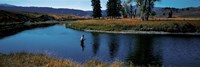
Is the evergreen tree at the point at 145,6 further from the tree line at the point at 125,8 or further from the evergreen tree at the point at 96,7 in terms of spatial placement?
the evergreen tree at the point at 96,7

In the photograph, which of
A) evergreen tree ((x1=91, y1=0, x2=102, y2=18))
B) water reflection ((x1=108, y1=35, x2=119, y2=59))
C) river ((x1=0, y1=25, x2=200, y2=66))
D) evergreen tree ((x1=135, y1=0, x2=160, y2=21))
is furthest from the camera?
evergreen tree ((x1=91, y1=0, x2=102, y2=18))

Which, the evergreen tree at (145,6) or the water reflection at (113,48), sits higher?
the evergreen tree at (145,6)

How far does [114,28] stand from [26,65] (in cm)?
7389

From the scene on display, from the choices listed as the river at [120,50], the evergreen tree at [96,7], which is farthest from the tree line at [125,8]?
the river at [120,50]

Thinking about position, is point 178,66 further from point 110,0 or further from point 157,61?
point 110,0

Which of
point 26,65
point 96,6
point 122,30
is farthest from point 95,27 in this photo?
point 26,65

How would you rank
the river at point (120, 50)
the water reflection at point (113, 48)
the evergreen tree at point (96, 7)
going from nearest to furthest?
1. the river at point (120, 50)
2. the water reflection at point (113, 48)
3. the evergreen tree at point (96, 7)

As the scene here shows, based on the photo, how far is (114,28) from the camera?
95.9m

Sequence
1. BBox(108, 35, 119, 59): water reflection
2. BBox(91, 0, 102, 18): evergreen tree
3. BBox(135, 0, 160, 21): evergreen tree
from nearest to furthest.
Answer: BBox(108, 35, 119, 59): water reflection, BBox(135, 0, 160, 21): evergreen tree, BBox(91, 0, 102, 18): evergreen tree

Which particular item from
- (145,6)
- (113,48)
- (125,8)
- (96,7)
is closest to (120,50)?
(113,48)

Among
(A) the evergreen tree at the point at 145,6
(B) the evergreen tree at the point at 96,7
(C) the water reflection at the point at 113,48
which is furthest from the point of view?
(B) the evergreen tree at the point at 96,7

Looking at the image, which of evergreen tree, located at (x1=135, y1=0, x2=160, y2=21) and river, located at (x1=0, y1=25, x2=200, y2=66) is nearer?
river, located at (x1=0, y1=25, x2=200, y2=66)

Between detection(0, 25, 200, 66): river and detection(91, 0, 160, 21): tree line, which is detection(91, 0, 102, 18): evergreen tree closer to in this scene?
detection(91, 0, 160, 21): tree line

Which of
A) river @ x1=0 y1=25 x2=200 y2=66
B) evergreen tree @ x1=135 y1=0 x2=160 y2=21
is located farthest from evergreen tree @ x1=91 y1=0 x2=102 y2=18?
river @ x1=0 y1=25 x2=200 y2=66
